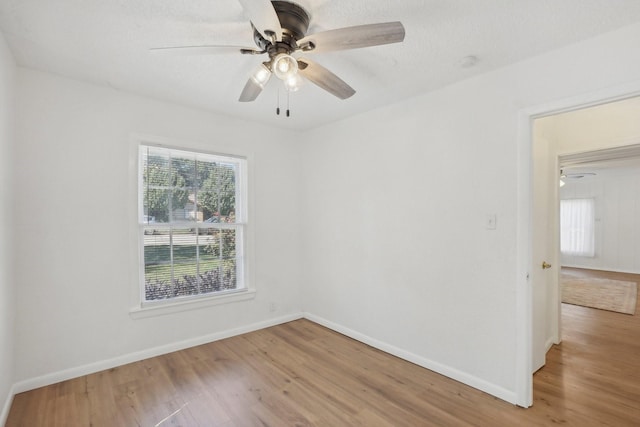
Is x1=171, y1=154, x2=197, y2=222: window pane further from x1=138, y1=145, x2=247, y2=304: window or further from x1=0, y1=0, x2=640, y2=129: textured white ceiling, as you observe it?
x1=0, y1=0, x2=640, y2=129: textured white ceiling

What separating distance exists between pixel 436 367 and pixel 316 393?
1119 mm

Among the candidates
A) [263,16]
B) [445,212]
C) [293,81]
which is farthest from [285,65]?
[445,212]

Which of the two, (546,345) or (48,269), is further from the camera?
(546,345)

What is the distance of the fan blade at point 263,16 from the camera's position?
1.24 metres

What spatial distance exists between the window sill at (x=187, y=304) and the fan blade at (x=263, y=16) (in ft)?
8.88

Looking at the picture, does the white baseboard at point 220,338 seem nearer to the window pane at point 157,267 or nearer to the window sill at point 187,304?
the window sill at point 187,304

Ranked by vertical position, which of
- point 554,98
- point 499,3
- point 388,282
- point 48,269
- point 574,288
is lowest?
point 574,288

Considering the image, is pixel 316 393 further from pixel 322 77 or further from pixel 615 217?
pixel 615 217

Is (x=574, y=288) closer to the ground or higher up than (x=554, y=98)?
closer to the ground

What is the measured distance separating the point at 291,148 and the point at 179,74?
72.4 inches

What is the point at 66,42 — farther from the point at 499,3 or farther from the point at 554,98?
the point at 554,98

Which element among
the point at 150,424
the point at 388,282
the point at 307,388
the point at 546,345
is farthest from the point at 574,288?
the point at 150,424

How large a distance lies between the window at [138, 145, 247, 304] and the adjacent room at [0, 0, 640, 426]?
0.02m

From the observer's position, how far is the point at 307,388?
2.42m
